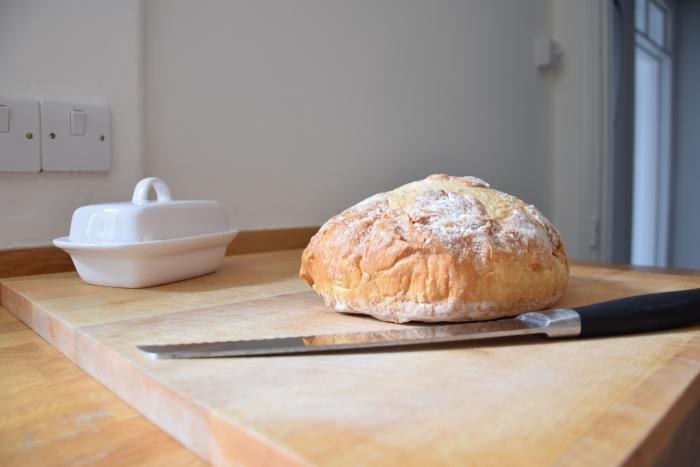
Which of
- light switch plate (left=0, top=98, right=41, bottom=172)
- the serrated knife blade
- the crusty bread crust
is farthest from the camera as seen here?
light switch plate (left=0, top=98, right=41, bottom=172)

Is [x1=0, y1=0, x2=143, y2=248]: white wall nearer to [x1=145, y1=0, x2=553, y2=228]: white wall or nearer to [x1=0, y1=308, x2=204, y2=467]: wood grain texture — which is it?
[x1=145, y1=0, x2=553, y2=228]: white wall

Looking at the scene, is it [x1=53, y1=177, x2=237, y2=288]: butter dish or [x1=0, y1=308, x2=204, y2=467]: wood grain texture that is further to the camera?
[x1=53, y1=177, x2=237, y2=288]: butter dish

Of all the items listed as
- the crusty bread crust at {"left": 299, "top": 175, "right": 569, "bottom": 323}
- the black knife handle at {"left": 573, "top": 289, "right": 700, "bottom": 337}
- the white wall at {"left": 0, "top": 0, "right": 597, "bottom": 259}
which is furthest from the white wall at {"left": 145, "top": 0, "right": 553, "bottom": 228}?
the black knife handle at {"left": 573, "top": 289, "right": 700, "bottom": 337}

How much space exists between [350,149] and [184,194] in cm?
52

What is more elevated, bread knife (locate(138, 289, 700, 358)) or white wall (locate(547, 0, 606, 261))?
white wall (locate(547, 0, 606, 261))

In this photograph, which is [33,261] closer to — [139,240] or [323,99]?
[139,240]

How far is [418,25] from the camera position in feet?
5.56

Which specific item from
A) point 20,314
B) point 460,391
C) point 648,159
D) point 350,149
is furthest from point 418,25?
point 648,159

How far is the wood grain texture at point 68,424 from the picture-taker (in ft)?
1.24

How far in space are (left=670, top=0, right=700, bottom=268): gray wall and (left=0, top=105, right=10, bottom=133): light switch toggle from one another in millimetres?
4733

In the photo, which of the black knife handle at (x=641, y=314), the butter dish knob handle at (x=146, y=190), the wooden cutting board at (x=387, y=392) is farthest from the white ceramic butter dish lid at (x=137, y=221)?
the black knife handle at (x=641, y=314)

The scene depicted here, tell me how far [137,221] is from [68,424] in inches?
15.1

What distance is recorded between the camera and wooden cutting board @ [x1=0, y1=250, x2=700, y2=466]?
320 millimetres

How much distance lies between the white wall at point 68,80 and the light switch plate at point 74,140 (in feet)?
0.05
